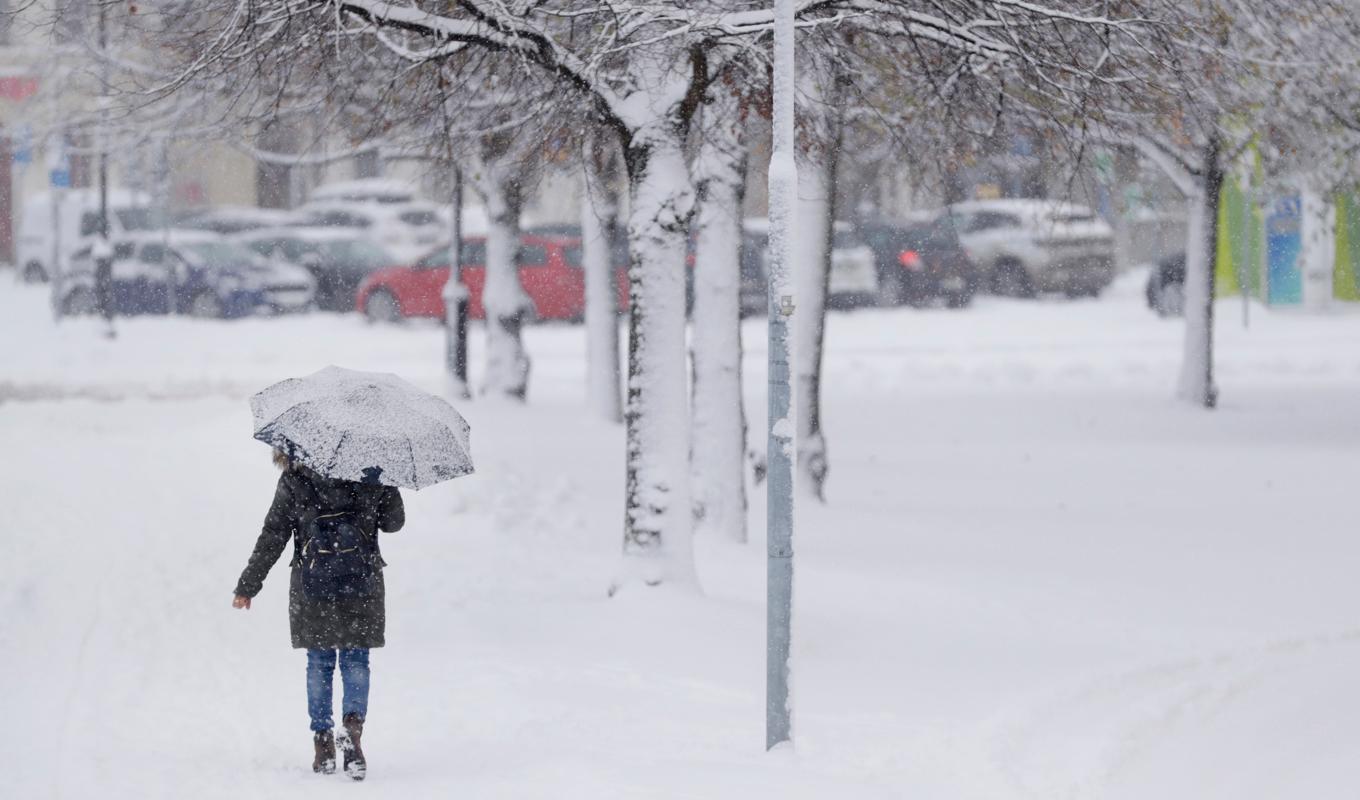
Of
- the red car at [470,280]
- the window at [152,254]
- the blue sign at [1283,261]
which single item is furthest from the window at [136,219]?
the blue sign at [1283,261]

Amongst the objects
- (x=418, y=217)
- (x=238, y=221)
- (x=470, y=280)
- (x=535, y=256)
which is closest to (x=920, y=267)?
(x=535, y=256)

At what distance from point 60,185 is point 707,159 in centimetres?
2072

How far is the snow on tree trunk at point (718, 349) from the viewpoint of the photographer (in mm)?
12414

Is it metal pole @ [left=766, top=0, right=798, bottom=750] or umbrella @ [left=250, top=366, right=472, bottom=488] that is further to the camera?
metal pole @ [left=766, top=0, right=798, bottom=750]

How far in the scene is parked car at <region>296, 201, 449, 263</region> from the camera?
3769 cm

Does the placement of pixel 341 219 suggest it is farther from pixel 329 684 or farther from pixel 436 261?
pixel 329 684

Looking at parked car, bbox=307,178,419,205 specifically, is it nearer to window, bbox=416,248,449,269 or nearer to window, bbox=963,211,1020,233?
window, bbox=416,248,449,269

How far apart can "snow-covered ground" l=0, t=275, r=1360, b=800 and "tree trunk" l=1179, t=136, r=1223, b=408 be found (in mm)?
515

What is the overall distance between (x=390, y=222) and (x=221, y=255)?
480 centimetres

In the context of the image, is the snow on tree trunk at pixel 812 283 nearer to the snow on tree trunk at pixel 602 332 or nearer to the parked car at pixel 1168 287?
the snow on tree trunk at pixel 602 332

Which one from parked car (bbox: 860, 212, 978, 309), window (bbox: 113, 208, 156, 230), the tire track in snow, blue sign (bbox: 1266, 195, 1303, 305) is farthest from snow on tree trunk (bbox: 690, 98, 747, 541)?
window (bbox: 113, 208, 156, 230)

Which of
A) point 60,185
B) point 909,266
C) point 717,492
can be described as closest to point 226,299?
point 60,185

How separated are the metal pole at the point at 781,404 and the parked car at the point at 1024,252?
97.5ft

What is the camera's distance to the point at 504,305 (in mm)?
20203
